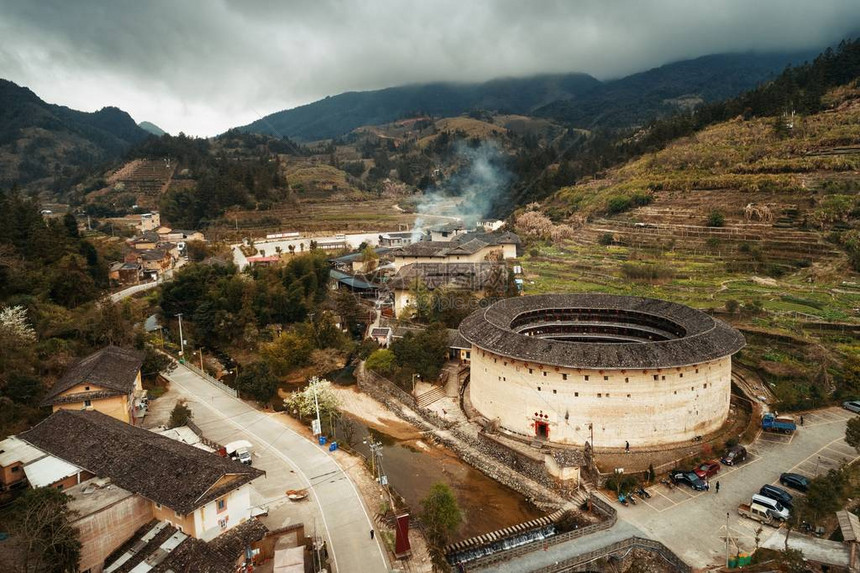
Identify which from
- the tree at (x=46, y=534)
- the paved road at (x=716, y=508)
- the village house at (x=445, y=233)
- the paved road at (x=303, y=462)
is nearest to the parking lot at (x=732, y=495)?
the paved road at (x=716, y=508)

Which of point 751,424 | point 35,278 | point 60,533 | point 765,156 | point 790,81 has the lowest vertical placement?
point 751,424

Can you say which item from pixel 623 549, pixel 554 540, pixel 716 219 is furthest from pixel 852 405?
pixel 716 219

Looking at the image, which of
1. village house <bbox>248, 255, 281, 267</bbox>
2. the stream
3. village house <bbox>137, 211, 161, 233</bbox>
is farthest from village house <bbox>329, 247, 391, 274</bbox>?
village house <bbox>137, 211, 161, 233</bbox>

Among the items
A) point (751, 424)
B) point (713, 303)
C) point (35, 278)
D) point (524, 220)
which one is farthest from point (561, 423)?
point (524, 220)

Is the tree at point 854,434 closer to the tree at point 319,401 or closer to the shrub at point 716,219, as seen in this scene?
the tree at point 319,401

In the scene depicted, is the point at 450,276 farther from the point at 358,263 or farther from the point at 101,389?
the point at 101,389

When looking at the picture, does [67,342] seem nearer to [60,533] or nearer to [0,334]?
[0,334]
